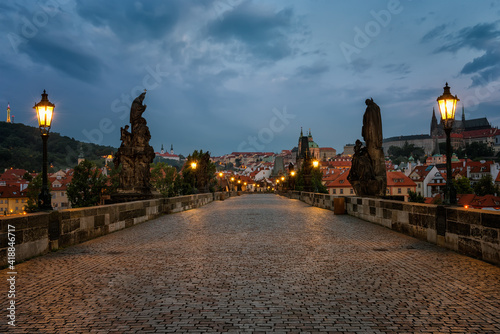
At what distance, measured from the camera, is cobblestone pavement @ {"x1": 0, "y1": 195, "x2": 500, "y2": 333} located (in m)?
4.06

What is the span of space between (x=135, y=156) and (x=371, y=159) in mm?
10016

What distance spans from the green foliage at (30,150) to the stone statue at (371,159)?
411 ft

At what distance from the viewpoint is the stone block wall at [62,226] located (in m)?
7.20

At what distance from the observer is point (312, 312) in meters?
4.39

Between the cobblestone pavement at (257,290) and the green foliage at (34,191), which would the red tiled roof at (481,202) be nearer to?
the cobblestone pavement at (257,290)

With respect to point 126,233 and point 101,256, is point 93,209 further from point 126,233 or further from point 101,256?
point 101,256

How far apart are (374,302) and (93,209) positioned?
8.19m

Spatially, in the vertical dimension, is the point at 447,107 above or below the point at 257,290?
above

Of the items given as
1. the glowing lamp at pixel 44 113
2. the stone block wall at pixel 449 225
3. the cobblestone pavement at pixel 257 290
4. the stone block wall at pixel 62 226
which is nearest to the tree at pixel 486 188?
the stone block wall at pixel 449 225

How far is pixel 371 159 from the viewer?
15453mm

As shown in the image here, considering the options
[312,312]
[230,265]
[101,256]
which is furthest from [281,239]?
[312,312]

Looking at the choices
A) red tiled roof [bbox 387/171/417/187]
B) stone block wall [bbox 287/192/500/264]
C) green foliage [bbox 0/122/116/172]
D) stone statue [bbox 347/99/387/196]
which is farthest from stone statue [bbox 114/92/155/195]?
green foliage [bbox 0/122/116/172]

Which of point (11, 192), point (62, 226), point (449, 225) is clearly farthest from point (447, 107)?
point (11, 192)

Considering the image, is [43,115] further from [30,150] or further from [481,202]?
[30,150]
